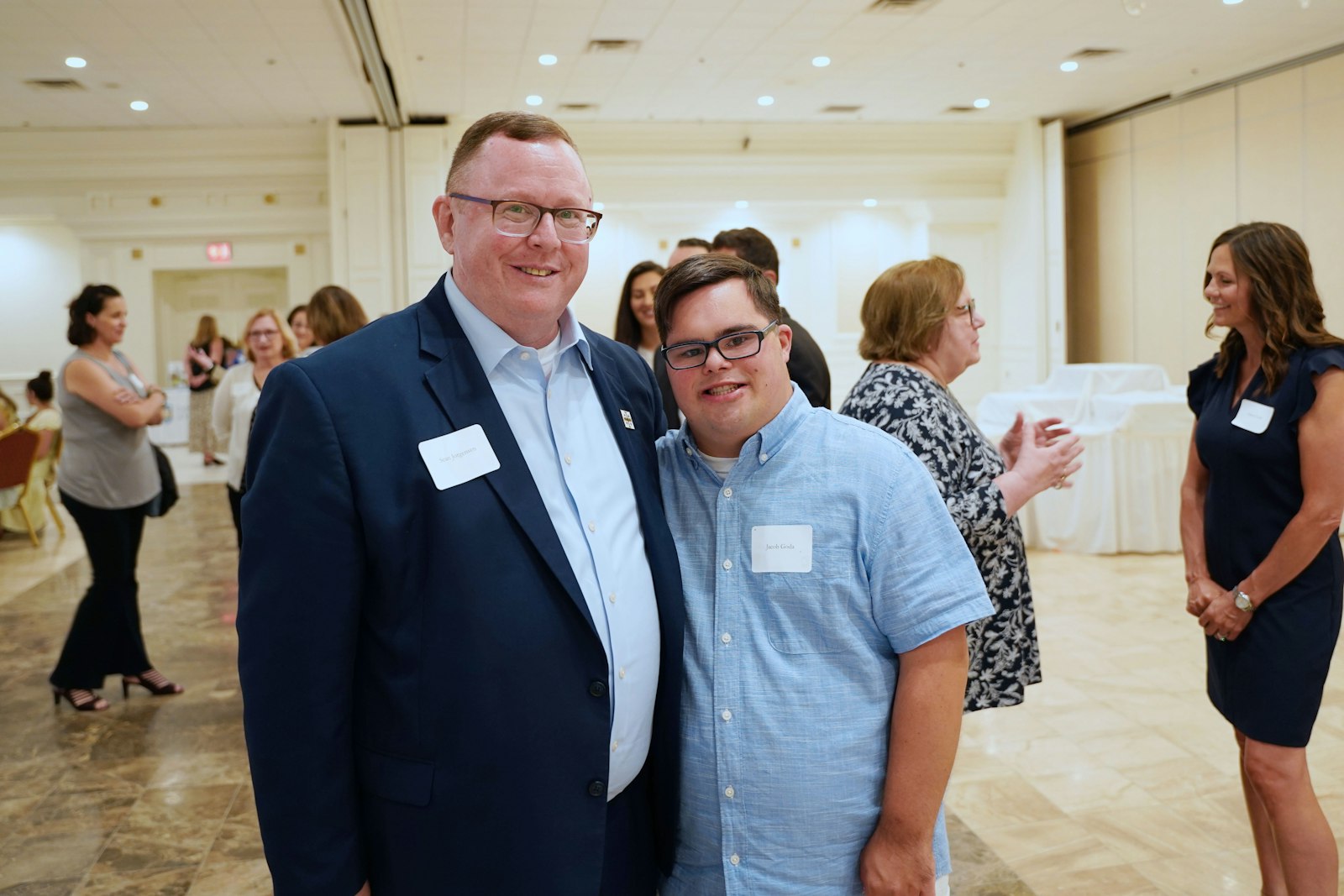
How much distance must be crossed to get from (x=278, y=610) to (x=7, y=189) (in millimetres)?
14396

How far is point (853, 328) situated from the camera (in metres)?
15.3

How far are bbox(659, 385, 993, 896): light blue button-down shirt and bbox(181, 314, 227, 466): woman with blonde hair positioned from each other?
508 inches

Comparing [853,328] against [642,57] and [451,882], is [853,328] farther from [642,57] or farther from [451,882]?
[451,882]

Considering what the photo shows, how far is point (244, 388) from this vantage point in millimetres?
4996

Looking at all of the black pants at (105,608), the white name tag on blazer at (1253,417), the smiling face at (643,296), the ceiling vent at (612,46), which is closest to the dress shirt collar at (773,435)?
the white name tag on blazer at (1253,417)

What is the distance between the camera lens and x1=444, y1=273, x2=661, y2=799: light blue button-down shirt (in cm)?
151

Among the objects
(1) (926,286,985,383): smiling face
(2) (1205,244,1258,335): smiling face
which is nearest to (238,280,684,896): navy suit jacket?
(1) (926,286,985,383): smiling face

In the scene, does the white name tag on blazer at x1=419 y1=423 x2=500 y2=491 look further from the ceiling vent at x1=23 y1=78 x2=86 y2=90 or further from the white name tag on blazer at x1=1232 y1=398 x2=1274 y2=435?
the ceiling vent at x1=23 y1=78 x2=86 y2=90

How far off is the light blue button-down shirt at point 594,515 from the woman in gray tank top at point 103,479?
3.43 metres

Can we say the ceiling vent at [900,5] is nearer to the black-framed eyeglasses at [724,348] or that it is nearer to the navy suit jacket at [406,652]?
the black-framed eyeglasses at [724,348]

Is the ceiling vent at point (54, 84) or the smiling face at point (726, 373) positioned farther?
the ceiling vent at point (54, 84)

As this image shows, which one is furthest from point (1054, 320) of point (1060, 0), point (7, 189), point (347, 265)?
point (7, 189)

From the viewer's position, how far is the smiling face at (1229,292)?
256 cm

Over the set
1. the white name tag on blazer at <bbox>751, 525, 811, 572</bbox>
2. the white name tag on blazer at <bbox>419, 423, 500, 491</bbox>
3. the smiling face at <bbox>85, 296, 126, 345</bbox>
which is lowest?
the white name tag on blazer at <bbox>751, 525, 811, 572</bbox>
